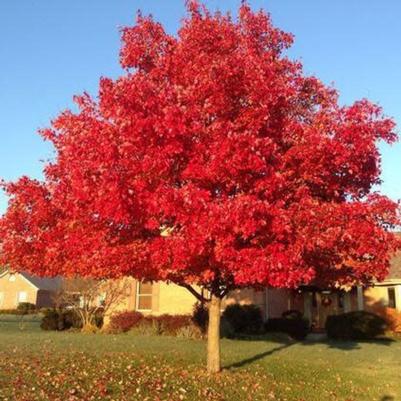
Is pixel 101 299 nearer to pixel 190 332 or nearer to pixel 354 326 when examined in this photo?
pixel 190 332

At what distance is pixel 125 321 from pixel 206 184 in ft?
56.4

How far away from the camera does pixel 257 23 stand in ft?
39.5


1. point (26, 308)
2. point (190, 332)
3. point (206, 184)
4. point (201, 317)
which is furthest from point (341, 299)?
point (26, 308)

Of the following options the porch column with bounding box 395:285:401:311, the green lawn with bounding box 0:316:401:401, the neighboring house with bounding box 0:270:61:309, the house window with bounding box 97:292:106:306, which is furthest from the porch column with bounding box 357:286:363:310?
the neighboring house with bounding box 0:270:61:309

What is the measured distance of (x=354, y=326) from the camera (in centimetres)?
2462

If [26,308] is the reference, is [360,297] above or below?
below

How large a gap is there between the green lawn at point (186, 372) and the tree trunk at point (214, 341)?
27cm

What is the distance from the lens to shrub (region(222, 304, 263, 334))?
77.6ft

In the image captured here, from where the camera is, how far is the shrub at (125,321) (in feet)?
82.5

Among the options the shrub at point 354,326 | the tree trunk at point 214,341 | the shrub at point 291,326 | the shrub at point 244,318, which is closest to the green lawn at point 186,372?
the tree trunk at point 214,341

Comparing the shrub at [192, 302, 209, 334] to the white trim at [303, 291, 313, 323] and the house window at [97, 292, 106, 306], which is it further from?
the white trim at [303, 291, 313, 323]

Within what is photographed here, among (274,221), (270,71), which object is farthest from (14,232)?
(270,71)

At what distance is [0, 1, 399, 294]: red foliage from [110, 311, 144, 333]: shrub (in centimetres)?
1455

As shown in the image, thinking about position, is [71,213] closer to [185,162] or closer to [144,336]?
[185,162]
